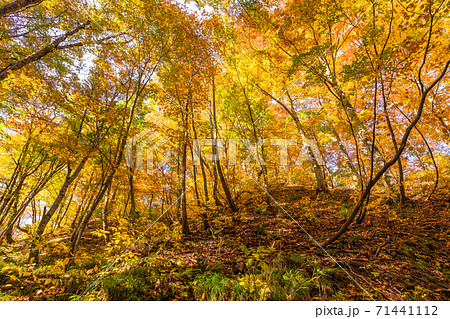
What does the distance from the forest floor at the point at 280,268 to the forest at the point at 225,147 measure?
0.03m

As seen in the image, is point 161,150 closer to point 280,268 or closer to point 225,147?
point 225,147

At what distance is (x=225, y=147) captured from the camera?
31.8 ft

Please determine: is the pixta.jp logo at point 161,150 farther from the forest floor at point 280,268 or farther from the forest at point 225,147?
the forest floor at point 280,268

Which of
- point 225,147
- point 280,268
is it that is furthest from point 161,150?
point 280,268

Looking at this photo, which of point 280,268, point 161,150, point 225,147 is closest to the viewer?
point 280,268

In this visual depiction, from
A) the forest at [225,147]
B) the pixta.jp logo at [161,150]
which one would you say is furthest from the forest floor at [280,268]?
the pixta.jp logo at [161,150]

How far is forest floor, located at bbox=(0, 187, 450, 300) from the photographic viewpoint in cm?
229

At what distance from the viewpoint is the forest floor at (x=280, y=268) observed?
2.29 m

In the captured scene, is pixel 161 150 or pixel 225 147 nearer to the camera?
pixel 161 150

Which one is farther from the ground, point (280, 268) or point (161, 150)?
point (161, 150)

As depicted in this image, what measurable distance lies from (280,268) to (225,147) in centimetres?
745

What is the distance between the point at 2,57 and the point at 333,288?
9786 mm

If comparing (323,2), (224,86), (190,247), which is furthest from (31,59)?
(323,2)

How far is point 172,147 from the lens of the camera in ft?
23.4
